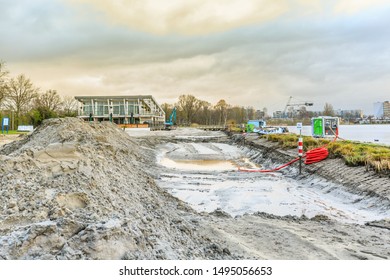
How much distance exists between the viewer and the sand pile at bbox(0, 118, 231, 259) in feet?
10.0

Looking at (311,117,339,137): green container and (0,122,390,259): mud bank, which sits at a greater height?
(311,117,339,137): green container

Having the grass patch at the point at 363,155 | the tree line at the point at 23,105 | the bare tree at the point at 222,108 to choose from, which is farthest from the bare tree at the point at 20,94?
the bare tree at the point at 222,108

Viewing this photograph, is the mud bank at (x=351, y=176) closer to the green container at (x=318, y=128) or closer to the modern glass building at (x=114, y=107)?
the green container at (x=318, y=128)

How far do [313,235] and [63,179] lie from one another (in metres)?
3.85

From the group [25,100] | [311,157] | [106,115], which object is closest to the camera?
[311,157]

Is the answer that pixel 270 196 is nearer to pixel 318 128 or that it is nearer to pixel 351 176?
pixel 351 176

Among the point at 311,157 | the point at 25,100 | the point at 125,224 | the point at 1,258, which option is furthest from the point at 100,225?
the point at 25,100

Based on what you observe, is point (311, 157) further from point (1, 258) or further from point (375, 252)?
point (1, 258)

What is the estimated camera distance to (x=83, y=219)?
3588mm

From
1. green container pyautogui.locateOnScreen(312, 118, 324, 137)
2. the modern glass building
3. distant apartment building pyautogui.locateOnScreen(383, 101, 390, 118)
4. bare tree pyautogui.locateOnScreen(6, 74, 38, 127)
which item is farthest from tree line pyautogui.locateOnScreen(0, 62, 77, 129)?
distant apartment building pyautogui.locateOnScreen(383, 101, 390, 118)

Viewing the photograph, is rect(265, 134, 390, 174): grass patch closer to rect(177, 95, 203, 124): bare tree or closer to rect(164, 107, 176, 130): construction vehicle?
rect(164, 107, 176, 130): construction vehicle

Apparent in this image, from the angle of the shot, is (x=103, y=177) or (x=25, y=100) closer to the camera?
(x=103, y=177)

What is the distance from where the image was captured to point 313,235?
486cm

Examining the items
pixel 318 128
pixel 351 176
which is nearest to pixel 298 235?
pixel 351 176
